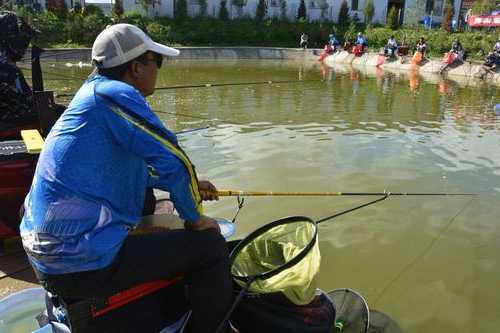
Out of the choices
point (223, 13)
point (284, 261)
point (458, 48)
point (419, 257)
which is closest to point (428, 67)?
point (458, 48)

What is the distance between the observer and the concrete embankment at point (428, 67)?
21.2 m

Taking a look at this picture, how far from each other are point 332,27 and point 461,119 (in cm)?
2792

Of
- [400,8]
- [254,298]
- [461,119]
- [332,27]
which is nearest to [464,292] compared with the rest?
[254,298]

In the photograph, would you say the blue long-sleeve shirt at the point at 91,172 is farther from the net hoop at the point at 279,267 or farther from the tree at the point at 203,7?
the tree at the point at 203,7

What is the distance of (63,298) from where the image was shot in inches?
79.2

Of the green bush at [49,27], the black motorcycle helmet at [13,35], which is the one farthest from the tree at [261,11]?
the black motorcycle helmet at [13,35]

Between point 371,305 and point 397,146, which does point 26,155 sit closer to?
point 371,305

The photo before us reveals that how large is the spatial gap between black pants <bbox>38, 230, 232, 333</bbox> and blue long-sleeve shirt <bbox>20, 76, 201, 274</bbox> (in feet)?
0.18

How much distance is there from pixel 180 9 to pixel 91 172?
124 ft

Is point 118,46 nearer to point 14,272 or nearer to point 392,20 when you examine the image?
point 14,272

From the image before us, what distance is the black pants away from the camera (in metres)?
1.94

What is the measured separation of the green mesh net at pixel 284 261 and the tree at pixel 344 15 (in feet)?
128

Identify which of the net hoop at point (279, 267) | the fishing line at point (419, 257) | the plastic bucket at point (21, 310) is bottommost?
the fishing line at point (419, 257)

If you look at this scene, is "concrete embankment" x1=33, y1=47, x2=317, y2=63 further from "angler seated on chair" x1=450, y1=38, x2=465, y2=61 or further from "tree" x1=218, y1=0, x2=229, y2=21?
"tree" x1=218, y1=0, x2=229, y2=21
